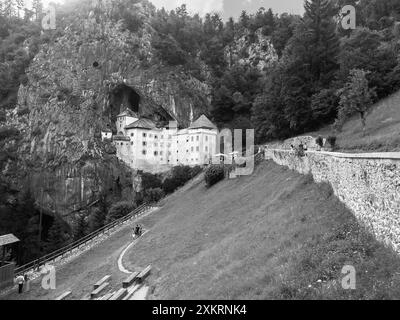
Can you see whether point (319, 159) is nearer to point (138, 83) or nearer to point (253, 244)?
point (253, 244)

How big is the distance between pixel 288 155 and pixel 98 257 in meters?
16.9

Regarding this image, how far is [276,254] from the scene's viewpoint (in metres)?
12.6

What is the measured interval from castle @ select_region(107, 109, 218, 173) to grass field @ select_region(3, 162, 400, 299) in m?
40.7

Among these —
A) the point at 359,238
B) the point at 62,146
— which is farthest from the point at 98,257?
the point at 62,146

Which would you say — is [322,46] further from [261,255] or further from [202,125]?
[261,255]

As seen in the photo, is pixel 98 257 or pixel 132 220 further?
pixel 132 220

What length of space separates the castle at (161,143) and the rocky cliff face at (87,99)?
113 inches

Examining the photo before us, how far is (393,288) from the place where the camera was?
7.88m

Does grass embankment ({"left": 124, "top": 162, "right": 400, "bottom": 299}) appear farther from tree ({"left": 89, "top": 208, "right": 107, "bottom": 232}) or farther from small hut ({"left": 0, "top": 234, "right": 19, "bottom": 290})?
tree ({"left": 89, "top": 208, "right": 107, "bottom": 232})

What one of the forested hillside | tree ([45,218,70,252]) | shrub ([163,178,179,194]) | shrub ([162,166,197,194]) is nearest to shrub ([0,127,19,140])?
the forested hillside

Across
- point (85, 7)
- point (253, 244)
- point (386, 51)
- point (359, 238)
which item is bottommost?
point (253, 244)

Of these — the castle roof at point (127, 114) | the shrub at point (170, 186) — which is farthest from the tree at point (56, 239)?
the castle roof at point (127, 114)

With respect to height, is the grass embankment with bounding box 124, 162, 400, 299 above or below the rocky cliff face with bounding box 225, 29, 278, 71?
below

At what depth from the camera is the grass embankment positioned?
30.3 ft
